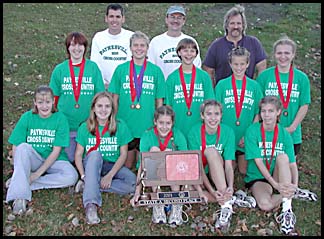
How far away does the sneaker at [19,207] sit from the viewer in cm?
557

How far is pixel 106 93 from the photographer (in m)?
6.03

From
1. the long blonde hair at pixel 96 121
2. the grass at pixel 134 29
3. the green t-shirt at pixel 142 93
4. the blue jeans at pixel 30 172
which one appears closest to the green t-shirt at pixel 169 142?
the long blonde hair at pixel 96 121

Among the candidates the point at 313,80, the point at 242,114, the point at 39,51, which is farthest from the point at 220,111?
the point at 39,51

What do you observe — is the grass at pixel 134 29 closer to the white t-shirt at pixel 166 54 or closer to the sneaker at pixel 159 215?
the sneaker at pixel 159 215

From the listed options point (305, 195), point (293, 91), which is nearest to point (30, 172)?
point (305, 195)

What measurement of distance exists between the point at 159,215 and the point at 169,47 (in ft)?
8.78

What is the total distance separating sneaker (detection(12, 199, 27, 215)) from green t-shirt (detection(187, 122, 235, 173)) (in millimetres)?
2168

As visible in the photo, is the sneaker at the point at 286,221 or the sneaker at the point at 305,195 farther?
the sneaker at the point at 305,195

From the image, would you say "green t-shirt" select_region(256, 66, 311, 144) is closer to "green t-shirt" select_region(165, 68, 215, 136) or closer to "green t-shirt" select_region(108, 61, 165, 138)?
"green t-shirt" select_region(165, 68, 215, 136)

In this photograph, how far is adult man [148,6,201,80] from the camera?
23.0ft

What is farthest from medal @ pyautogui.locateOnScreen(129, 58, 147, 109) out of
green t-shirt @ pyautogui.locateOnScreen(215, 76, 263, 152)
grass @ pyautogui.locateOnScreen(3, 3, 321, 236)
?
grass @ pyautogui.locateOnScreen(3, 3, 321, 236)

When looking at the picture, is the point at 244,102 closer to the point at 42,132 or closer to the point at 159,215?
the point at 159,215

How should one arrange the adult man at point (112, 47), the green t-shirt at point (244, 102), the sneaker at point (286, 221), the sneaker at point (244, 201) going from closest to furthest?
the sneaker at point (286, 221), the sneaker at point (244, 201), the green t-shirt at point (244, 102), the adult man at point (112, 47)

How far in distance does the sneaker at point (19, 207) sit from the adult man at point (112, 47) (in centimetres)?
232
